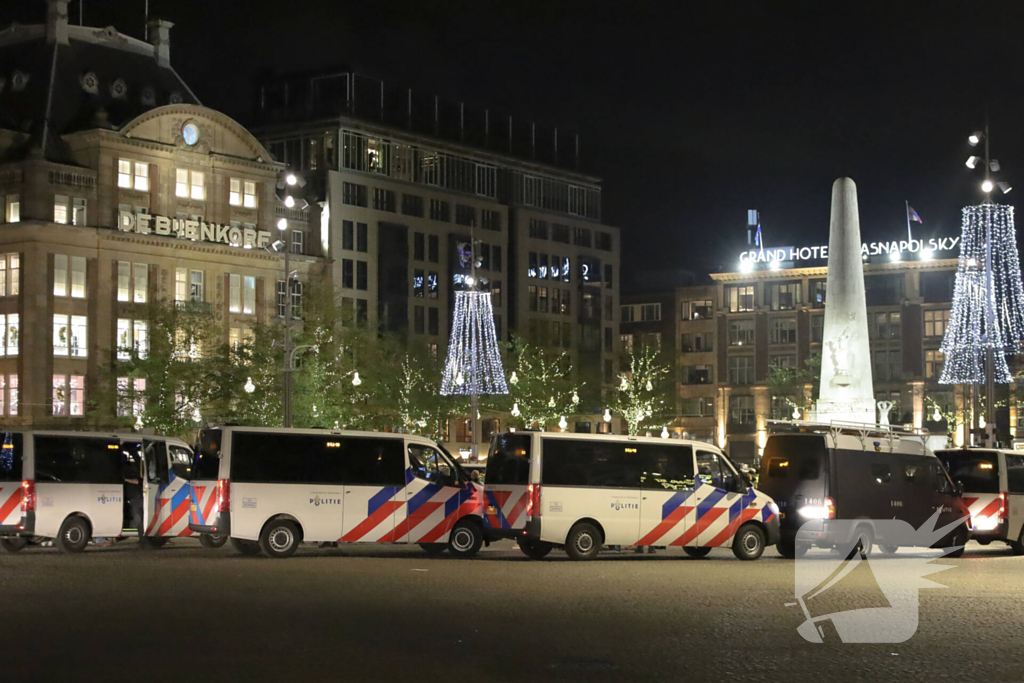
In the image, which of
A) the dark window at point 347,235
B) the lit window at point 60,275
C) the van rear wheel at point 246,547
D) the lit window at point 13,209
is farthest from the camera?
the dark window at point 347,235

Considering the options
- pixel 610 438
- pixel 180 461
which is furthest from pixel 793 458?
pixel 180 461

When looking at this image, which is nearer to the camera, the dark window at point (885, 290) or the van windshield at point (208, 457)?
the van windshield at point (208, 457)

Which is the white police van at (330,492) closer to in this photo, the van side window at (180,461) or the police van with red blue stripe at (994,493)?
the van side window at (180,461)

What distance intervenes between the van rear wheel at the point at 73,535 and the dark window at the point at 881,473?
53.5ft

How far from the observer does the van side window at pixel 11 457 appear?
2989 cm

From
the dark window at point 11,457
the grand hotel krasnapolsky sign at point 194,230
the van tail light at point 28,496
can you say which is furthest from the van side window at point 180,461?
the grand hotel krasnapolsky sign at point 194,230

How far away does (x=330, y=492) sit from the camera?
28859 millimetres

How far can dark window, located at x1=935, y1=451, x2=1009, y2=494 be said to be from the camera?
110 ft

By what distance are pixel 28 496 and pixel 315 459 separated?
597 centimetres

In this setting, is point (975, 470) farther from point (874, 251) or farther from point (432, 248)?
point (874, 251)

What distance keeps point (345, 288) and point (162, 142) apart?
81.9 ft

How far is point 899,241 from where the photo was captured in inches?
4675

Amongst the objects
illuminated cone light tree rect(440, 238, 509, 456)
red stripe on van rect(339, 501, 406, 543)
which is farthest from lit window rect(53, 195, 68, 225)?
red stripe on van rect(339, 501, 406, 543)

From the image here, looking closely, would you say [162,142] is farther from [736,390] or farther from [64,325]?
[736,390]
